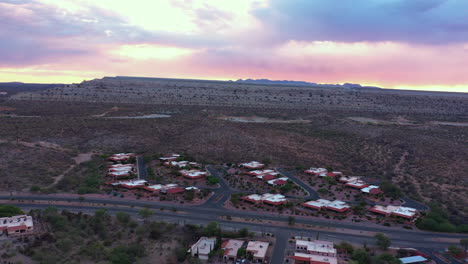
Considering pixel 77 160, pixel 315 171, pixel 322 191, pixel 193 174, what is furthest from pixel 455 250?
pixel 77 160

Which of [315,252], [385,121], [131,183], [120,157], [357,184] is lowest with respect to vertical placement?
[315,252]

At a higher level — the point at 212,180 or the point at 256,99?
the point at 256,99

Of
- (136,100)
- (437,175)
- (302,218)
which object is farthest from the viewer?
(136,100)

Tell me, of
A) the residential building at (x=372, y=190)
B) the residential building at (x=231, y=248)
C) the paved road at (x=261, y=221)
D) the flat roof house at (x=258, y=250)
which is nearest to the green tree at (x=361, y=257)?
the paved road at (x=261, y=221)

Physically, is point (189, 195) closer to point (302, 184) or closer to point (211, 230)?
point (211, 230)

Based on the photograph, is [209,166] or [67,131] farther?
[67,131]

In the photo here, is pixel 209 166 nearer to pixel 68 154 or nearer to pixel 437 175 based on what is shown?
pixel 68 154

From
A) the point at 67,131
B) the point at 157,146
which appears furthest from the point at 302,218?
the point at 67,131
